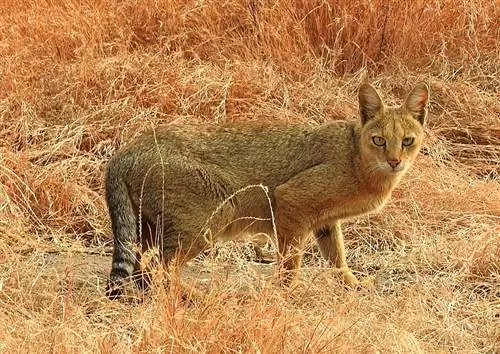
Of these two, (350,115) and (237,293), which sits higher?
(237,293)

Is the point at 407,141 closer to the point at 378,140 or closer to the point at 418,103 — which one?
the point at 378,140

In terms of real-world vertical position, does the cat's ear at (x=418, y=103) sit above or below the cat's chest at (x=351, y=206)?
above

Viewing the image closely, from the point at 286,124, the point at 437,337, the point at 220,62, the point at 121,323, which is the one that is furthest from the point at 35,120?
the point at 437,337

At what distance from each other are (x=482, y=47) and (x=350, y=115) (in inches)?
61.2

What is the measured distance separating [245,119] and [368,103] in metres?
1.65

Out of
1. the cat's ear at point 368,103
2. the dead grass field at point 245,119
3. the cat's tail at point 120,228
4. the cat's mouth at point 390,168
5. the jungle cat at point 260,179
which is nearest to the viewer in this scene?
the dead grass field at point 245,119

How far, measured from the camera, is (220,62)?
7.46 metres

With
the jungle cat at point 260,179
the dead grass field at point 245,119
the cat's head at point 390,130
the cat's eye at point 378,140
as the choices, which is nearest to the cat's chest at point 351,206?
the jungle cat at point 260,179

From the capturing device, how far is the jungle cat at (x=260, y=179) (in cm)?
493

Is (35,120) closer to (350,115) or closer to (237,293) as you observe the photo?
(350,115)

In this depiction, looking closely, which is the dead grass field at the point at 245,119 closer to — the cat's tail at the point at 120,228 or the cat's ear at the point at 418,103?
the cat's tail at the point at 120,228

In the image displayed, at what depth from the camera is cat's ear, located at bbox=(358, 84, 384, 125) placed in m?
5.30

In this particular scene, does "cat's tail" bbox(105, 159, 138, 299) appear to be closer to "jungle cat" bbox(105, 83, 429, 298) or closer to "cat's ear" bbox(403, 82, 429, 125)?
"jungle cat" bbox(105, 83, 429, 298)

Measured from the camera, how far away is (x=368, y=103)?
5305 mm
